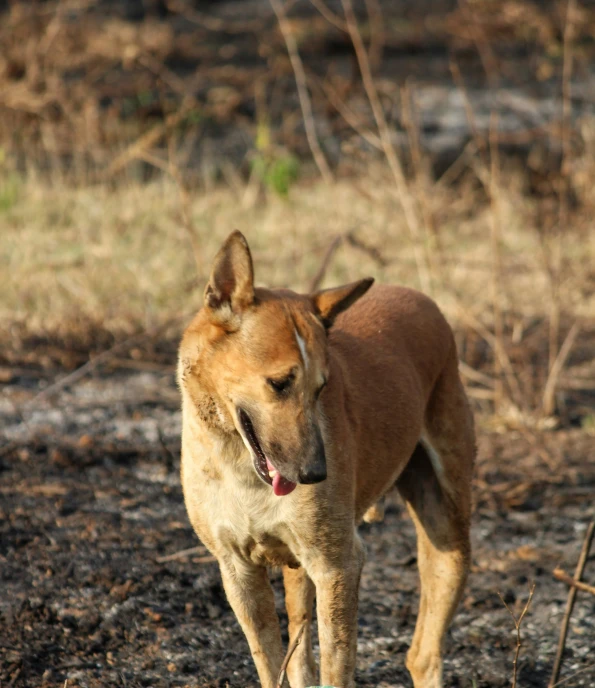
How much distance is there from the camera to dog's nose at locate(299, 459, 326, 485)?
306cm

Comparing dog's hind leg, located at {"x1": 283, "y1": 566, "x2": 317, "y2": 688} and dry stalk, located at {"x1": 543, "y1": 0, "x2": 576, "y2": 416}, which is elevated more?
dry stalk, located at {"x1": 543, "y1": 0, "x2": 576, "y2": 416}

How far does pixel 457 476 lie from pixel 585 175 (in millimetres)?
5398

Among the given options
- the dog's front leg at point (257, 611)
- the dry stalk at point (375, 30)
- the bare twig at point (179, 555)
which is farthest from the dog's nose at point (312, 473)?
the dry stalk at point (375, 30)

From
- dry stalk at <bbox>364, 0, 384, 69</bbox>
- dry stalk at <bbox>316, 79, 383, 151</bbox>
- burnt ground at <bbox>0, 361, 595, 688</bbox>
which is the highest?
dry stalk at <bbox>364, 0, 384, 69</bbox>

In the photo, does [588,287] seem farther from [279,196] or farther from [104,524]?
[104,524]

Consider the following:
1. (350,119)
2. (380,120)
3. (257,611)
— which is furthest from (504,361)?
(257,611)

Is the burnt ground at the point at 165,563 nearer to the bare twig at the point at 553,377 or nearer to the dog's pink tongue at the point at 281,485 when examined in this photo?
the bare twig at the point at 553,377

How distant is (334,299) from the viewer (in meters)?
3.44

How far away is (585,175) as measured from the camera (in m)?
8.97

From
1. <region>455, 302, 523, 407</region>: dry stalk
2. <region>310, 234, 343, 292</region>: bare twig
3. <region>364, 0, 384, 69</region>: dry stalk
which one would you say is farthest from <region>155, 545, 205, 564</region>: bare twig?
<region>364, 0, 384, 69</region>: dry stalk

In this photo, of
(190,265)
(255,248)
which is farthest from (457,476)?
(255,248)

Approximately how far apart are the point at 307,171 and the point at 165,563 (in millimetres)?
8289

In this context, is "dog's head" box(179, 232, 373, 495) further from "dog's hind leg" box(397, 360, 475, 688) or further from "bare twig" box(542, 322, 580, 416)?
"bare twig" box(542, 322, 580, 416)

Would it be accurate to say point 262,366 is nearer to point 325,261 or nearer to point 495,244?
point 325,261
